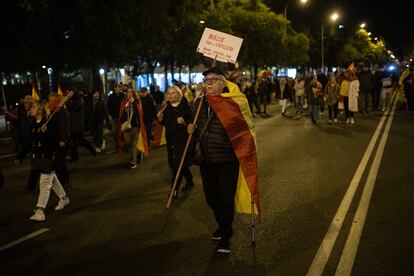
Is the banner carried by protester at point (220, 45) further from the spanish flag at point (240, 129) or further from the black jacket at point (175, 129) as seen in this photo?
the spanish flag at point (240, 129)

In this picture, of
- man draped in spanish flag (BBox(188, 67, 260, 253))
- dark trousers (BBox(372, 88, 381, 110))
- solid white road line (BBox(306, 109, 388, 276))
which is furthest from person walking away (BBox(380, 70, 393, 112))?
man draped in spanish flag (BBox(188, 67, 260, 253))

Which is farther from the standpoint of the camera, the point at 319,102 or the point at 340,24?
the point at 340,24

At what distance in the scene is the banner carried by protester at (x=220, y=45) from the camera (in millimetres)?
6949

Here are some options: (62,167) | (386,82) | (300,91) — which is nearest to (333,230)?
Answer: (62,167)

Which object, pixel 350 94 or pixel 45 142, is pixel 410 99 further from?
pixel 45 142

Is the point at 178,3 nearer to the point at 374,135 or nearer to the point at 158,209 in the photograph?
the point at 374,135

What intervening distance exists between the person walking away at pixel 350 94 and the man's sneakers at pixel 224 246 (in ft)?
39.5

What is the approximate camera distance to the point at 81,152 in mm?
13742

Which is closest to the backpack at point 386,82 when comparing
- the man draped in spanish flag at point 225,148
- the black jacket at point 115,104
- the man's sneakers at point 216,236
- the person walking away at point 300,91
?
the person walking away at point 300,91

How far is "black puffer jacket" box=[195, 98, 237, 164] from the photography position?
520 cm

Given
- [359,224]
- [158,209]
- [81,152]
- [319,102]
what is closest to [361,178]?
[359,224]

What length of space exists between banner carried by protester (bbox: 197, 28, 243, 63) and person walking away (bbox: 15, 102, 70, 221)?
7.81 ft

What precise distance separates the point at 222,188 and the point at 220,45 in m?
2.54

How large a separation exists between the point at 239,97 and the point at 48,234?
293 centimetres
